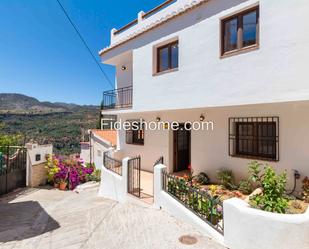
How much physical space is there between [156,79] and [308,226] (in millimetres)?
7737

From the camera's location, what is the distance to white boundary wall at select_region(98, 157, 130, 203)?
909cm

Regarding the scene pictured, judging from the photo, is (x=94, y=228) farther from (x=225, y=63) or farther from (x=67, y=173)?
(x=67, y=173)

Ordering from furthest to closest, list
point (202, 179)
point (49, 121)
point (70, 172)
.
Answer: point (49, 121), point (70, 172), point (202, 179)

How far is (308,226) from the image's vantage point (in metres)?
4.34

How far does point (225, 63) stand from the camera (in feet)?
24.5

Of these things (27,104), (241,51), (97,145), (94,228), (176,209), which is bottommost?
(94,228)

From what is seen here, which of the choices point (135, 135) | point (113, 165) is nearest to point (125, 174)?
point (113, 165)

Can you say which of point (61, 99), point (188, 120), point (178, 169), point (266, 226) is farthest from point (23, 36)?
point (61, 99)

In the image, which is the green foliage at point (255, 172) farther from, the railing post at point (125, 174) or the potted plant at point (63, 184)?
the potted plant at point (63, 184)

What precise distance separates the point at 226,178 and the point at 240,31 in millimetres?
5641

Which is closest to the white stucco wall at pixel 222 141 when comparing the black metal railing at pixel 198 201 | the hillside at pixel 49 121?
the black metal railing at pixel 198 201

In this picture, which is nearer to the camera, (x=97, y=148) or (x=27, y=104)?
(x=97, y=148)

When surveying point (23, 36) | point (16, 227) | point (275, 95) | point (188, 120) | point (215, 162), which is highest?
point (23, 36)

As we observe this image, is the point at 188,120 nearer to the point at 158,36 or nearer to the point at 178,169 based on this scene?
the point at 178,169
